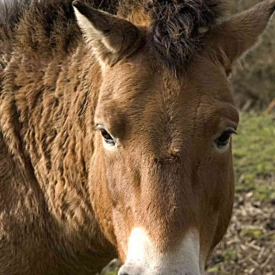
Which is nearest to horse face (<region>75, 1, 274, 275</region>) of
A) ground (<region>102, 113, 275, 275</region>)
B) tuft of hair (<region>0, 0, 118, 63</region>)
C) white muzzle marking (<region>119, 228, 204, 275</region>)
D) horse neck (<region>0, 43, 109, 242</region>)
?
white muzzle marking (<region>119, 228, 204, 275</region>)

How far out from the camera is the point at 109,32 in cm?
428

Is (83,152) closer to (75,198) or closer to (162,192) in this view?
(75,198)

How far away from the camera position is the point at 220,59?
4.39 m

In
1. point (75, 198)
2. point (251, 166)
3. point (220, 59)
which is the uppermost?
point (220, 59)

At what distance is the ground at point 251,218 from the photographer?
728 cm

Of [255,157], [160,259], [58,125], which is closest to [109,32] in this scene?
[58,125]

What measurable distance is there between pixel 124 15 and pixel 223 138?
1.17 m

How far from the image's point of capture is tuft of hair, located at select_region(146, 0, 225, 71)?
13.6ft

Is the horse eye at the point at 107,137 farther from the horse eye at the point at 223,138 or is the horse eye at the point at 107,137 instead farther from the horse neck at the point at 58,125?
the horse eye at the point at 223,138

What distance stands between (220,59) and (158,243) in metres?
1.25

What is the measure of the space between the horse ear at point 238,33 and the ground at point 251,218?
3236 mm

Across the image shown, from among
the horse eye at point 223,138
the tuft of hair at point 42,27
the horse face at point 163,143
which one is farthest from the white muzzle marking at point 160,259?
the tuft of hair at point 42,27

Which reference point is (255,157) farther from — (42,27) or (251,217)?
(42,27)

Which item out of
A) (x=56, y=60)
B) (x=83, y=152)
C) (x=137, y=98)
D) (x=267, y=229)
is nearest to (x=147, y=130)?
(x=137, y=98)
